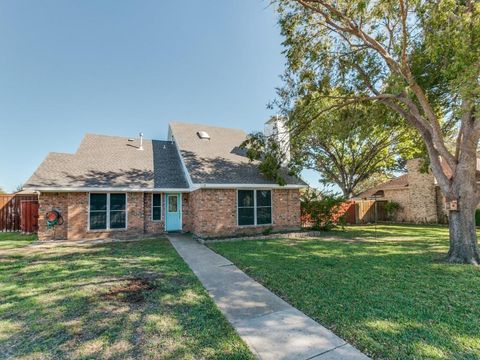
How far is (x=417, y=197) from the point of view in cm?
1734

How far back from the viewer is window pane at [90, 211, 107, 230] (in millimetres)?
11102

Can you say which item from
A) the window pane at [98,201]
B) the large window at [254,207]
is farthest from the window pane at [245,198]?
the window pane at [98,201]

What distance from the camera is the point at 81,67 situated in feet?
41.2

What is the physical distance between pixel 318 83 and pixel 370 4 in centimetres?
277

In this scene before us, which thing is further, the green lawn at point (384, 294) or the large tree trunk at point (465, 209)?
the large tree trunk at point (465, 209)

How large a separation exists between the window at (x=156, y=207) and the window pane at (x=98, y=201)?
2.15m

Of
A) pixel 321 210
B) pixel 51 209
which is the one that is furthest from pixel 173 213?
pixel 321 210

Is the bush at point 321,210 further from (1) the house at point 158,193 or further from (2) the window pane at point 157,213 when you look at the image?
(2) the window pane at point 157,213

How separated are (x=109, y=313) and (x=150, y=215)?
8.74m

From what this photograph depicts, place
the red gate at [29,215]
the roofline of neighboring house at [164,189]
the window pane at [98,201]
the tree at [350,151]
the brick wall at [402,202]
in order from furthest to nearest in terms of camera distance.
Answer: the brick wall at [402,202] < the tree at [350,151] < the red gate at [29,215] < the window pane at [98,201] < the roofline of neighboring house at [164,189]

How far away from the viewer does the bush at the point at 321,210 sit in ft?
43.4

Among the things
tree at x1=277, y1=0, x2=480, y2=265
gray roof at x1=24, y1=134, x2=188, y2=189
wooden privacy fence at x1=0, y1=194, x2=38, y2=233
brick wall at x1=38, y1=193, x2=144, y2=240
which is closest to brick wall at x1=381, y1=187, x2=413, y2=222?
tree at x1=277, y1=0, x2=480, y2=265

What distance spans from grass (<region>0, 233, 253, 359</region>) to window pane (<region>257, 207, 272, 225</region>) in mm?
5631

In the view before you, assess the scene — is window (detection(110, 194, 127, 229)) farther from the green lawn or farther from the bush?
the bush
